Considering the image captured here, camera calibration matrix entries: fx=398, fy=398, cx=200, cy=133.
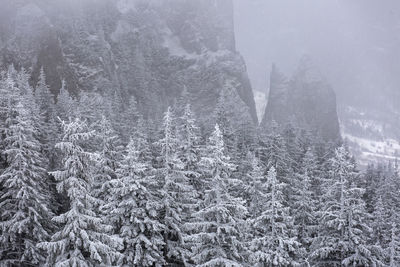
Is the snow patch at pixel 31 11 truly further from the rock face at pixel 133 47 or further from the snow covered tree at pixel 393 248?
the snow covered tree at pixel 393 248

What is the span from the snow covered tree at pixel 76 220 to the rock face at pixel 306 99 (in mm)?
125691

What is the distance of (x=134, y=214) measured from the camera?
21.4m

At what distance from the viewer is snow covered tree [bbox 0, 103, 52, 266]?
2167 cm

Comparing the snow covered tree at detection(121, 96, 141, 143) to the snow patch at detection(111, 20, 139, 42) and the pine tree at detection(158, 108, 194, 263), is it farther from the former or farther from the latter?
the snow patch at detection(111, 20, 139, 42)

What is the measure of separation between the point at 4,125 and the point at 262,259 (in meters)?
19.7

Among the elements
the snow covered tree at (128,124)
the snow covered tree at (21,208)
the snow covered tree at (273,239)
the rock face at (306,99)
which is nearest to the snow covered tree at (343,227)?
the snow covered tree at (273,239)

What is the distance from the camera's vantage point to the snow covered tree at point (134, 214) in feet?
69.7

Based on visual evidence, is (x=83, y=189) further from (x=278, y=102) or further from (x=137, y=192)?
(x=278, y=102)

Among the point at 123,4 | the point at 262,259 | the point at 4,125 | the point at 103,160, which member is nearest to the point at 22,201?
the point at 103,160

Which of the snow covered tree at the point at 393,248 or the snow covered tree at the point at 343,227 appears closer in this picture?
the snow covered tree at the point at 343,227

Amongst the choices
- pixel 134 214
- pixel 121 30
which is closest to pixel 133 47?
pixel 121 30

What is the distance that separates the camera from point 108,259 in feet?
57.5

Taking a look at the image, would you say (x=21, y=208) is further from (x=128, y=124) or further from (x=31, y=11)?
(x=31, y=11)

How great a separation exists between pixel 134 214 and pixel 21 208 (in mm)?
6438
